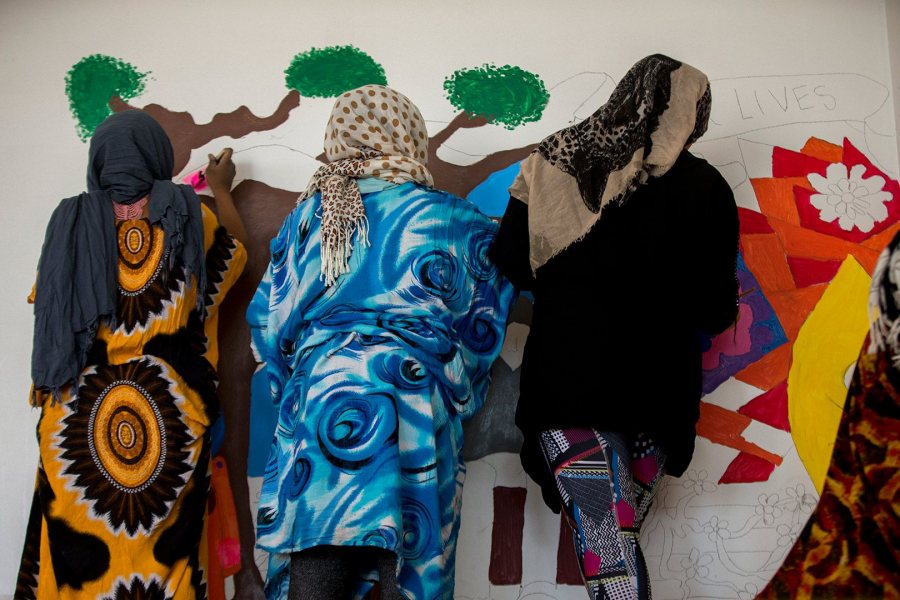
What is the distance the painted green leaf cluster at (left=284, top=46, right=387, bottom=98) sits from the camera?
9.36ft

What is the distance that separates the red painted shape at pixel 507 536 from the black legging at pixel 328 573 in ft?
2.40

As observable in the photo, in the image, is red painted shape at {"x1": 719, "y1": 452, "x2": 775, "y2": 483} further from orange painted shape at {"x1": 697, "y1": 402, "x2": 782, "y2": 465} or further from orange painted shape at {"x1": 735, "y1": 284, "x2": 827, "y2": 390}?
orange painted shape at {"x1": 735, "y1": 284, "x2": 827, "y2": 390}

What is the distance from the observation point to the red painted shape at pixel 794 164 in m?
2.69

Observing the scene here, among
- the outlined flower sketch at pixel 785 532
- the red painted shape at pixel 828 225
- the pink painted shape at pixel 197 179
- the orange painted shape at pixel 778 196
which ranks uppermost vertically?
the pink painted shape at pixel 197 179

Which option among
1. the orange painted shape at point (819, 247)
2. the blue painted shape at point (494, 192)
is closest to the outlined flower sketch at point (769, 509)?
the orange painted shape at point (819, 247)

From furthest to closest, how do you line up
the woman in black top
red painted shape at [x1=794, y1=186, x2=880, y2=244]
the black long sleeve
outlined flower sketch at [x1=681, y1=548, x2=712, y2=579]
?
red painted shape at [x1=794, y1=186, x2=880, y2=244], outlined flower sketch at [x1=681, y1=548, x2=712, y2=579], the black long sleeve, the woman in black top

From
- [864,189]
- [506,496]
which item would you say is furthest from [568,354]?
[864,189]

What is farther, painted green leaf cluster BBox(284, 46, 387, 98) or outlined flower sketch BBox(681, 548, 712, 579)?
painted green leaf cluster BBox(284, 46, 387, 98)

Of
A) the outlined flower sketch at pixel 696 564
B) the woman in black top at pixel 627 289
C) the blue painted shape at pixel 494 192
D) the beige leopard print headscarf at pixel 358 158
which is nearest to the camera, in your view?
the woman in black top at pixel 627 289

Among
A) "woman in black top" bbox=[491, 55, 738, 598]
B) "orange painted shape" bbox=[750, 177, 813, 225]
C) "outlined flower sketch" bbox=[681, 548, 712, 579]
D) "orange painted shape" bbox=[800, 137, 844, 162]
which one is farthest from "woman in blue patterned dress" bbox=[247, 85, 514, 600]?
"orange painted shape" bbox=[800, 137, 844, 162]

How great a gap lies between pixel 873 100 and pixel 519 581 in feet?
6.27

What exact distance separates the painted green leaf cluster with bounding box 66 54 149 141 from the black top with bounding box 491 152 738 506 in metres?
1.71

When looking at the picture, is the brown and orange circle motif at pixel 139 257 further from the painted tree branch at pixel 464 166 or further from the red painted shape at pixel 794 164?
the red painted shape at pixel 794 164

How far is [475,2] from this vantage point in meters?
2.86
